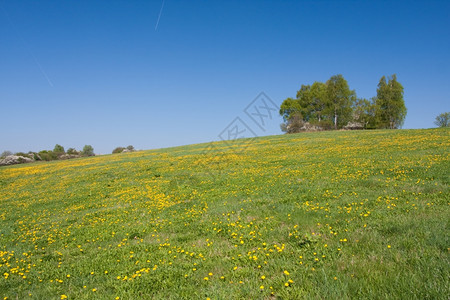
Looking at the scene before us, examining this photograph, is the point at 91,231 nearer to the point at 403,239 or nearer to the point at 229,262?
the point at 229,262

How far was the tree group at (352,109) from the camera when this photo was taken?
62.1 metres

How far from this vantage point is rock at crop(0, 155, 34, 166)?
2154 inches

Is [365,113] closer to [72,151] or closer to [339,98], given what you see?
[339,98]

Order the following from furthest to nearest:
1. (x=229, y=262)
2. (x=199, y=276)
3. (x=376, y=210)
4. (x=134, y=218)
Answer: (x=134, y=218)
(x=376, y=210)
(x=229, y=262)
(x=199, y=276)

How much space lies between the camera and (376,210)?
6.88 metres

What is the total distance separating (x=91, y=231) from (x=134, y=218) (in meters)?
1.52

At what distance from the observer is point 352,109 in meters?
64.4

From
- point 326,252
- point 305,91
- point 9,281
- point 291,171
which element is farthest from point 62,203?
point 305,91

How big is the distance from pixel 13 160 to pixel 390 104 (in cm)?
9398

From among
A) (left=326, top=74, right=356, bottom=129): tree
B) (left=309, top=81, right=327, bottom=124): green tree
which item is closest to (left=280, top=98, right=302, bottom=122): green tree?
(left=309, top=81, right=327, bottom=124): green tree

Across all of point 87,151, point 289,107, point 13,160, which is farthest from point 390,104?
point 13,160

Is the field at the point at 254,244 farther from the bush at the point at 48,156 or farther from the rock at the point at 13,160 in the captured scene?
the bush at the point at 48,156

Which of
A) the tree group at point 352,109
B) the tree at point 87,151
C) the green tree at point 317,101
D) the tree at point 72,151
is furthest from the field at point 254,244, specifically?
the tree at point 87,151

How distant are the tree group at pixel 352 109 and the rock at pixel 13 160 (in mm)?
66808
